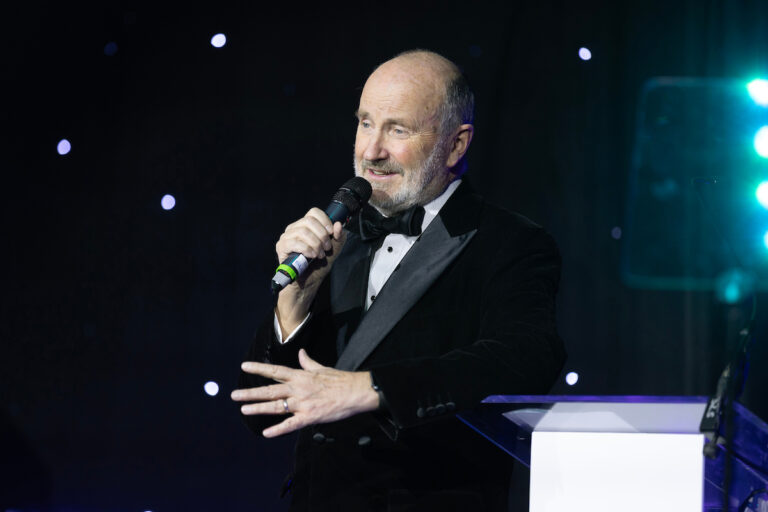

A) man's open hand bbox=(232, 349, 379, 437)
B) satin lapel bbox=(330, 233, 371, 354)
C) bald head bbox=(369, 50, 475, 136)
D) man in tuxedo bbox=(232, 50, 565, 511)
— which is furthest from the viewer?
bald head bbox=(369, 50, 475, 136)

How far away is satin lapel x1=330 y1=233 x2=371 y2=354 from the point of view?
1819 mm

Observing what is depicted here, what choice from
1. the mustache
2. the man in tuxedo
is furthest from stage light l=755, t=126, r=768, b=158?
the mustache

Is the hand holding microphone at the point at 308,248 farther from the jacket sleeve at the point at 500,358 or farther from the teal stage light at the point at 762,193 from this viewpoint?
the teal stage light at the point at 762,193

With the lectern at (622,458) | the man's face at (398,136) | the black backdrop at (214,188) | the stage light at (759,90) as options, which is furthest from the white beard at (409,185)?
the stage light at (759,90)

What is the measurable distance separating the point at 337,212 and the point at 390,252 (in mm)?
266

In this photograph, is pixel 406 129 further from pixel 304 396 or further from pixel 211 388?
pixel 211 388

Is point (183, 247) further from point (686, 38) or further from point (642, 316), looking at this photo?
point (686, 38)

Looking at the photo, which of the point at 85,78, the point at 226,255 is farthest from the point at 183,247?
the point at 85,78

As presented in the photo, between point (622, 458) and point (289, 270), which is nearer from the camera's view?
point (622, 458)

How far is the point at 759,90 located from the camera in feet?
9.04

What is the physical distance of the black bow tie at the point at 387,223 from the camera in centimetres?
189

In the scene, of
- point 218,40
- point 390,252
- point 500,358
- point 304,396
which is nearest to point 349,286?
point 390,252

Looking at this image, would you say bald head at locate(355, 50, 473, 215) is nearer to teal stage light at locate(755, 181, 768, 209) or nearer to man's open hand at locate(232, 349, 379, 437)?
man's open hand at locate(232, 349, 379, 437)

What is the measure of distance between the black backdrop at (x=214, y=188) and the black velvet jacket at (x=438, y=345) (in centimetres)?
106
